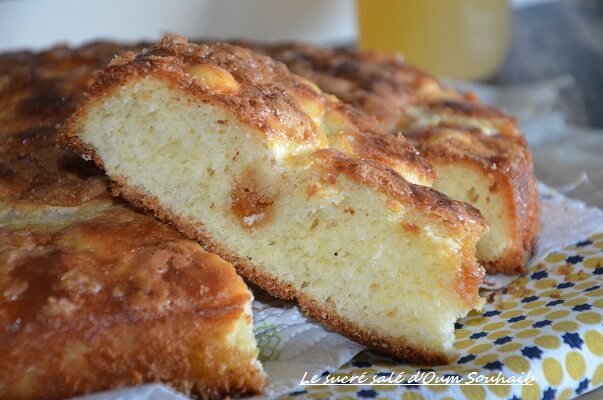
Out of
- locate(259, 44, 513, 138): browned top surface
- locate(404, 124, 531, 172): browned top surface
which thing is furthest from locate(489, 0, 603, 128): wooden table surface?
locate(404, 124, 531, 172): browned top surface

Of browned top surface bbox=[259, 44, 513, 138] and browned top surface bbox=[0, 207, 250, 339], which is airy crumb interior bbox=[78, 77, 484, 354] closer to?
browned top surface bbox=[0, 207, 250, 339]

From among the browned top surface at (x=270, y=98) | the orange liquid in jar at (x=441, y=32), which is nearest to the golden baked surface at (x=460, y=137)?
the browned top surface at (x=270, y=98)

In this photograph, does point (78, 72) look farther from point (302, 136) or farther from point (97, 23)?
point (97, 23)

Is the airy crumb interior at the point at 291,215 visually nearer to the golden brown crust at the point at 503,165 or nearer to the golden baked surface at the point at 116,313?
the golden baked surface at the point at 116,313

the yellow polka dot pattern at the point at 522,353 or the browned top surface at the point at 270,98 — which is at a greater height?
the browned top surface at the point at 270,98

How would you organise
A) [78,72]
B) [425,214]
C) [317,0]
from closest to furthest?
[425,214] < [78,72] < [317,0]

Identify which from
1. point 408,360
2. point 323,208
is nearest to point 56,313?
point 323,208

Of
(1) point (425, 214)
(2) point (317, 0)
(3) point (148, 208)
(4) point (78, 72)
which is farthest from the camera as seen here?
(2) point (317, 0)
